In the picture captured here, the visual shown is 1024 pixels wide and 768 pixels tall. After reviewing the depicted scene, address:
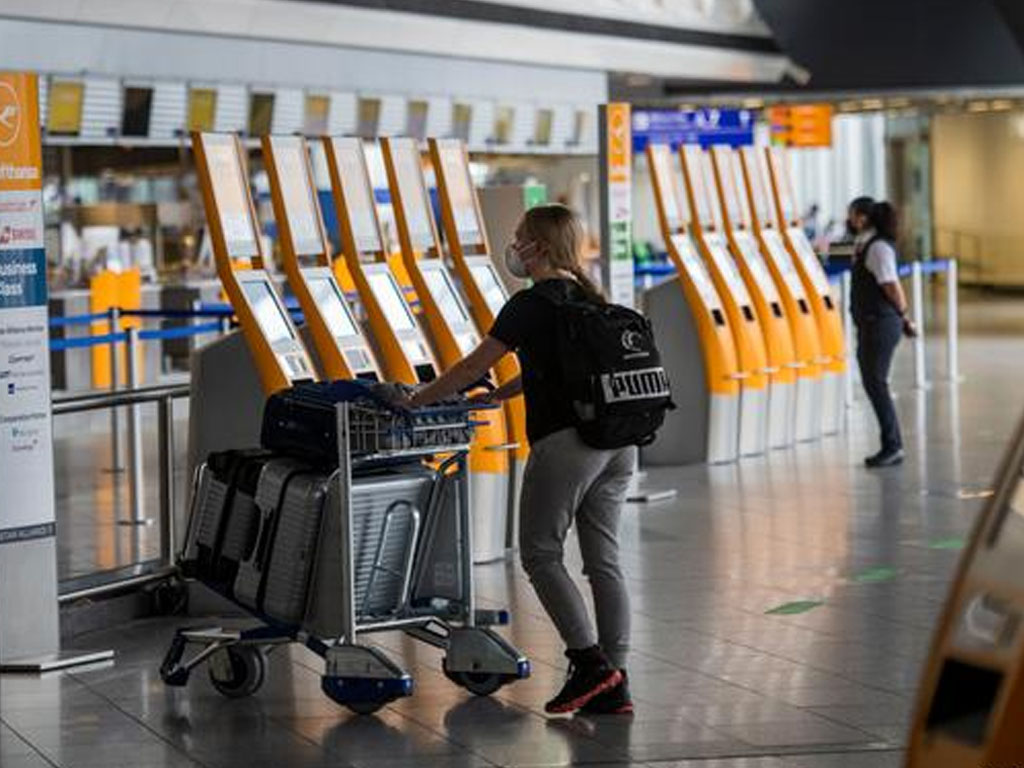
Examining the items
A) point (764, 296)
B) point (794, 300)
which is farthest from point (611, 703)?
point (794, 300)

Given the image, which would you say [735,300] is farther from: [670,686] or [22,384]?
[22,384]

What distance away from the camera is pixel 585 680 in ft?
23.2

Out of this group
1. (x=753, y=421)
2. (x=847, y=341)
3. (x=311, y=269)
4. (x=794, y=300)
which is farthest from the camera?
(x=847, y=341)

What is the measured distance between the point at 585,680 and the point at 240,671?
45.3 inches

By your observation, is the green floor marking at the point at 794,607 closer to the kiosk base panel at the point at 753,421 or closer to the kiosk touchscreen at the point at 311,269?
the kiosk touchscreen at the point at 311,269

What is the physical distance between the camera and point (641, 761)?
648cm

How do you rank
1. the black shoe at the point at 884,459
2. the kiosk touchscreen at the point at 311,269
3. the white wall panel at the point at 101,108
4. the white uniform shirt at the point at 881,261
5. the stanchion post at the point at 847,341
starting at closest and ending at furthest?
the kiosk touchscreen at the point at 311,269, the white uniform shirt at the point at 881,261, the black shoe at the point at 884,459, the stanchion post at the point at 847,341, the white wall panel at the point at 101,108

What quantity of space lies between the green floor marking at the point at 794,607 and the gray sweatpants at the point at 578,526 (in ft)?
5.71

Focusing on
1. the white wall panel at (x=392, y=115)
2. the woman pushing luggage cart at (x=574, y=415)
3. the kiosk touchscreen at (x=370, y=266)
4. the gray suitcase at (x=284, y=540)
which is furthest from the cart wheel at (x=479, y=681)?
the white wall panel at (x=392, y=115)

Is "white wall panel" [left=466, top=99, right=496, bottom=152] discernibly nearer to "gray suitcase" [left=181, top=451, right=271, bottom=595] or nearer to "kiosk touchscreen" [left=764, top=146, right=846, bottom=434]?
"kiosk touchscreen" [left=764, top=146, right=846, bottom=434]

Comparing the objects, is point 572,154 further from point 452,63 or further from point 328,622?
point 328,622

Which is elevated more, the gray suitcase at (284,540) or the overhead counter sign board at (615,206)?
the overhead counter sign board at (615,206)

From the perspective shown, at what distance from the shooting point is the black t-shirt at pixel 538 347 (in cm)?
696

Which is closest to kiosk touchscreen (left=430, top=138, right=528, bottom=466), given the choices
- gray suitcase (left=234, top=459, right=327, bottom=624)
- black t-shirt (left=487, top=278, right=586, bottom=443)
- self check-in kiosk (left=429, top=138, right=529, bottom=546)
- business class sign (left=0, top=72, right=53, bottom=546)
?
self check-in kiosk (left=429, top=138, right=529, bottom=546)
